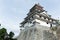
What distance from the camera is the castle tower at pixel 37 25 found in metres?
27.6

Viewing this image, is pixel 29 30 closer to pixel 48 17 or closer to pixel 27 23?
pixel 27 23

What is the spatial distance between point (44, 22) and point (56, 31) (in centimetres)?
565

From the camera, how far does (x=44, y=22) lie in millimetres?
32844

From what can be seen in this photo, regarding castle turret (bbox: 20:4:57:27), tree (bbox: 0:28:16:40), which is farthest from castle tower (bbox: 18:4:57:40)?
tree (bbox: 0:28:16:40)

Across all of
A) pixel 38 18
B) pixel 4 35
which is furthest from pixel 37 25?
pixel 4 35

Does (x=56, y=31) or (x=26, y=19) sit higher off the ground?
(x=26, y=19)

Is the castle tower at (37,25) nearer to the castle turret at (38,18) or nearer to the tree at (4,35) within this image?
the castle turret at (38,18)

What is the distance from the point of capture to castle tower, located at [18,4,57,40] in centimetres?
2758

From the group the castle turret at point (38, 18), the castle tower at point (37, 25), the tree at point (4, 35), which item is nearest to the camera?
the tree at point (4, 35)

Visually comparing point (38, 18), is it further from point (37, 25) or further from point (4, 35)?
point (4, 35)

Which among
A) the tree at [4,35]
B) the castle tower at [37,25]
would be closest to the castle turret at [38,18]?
→ the castle tower at [37,25]

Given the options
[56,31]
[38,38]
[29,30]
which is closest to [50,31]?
[56,31]

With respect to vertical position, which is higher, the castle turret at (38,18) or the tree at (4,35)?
the castle turret at (38,18)

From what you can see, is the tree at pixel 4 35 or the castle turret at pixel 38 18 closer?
the tree at pixel 4 35
